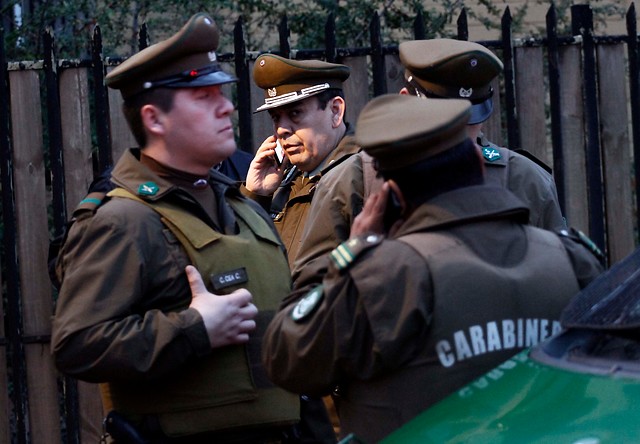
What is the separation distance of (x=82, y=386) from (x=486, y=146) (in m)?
2.39

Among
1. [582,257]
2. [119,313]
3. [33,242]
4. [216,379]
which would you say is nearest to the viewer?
[582,257]

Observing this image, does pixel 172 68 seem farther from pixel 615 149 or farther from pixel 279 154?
pixel 615 149

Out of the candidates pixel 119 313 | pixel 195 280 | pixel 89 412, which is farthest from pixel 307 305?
pixel 89 412

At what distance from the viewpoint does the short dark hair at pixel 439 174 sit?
296 cm

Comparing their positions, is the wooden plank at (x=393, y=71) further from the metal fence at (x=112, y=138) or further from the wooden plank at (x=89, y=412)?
the wooden plank at (x=89, y=412)

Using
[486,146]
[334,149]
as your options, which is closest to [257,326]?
[486,146]

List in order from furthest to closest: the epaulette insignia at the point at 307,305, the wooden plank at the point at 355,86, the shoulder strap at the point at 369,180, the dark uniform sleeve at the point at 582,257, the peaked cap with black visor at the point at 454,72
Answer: the wooden plank at the point at 355,86 → the peaked cap with black visor at the point at 454,72 → the shoulder strap at the point at 369,180 → the dark uniform sleeve at the point at 582,257 → the epaulette insignia at the point at 307,305

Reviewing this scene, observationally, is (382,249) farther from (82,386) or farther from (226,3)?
(226,3)

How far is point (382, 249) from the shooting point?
113 inches

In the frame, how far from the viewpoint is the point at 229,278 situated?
3559 mm

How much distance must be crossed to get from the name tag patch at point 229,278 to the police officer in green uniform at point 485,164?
64 centimetres

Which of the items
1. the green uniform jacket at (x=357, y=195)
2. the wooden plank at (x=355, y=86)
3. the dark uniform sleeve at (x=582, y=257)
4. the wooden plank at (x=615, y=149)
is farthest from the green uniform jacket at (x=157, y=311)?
the wooden plank at (x=615, y=149)

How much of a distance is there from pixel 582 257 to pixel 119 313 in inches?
49.9

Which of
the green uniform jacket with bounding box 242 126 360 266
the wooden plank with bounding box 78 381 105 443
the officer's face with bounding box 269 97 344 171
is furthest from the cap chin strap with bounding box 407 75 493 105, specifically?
the wooden plank with bounding box 78 381 105 443
